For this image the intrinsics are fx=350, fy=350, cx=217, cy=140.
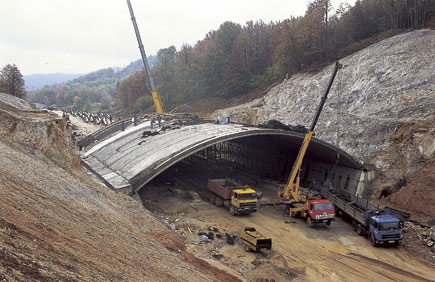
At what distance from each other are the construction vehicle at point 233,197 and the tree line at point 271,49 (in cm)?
3408

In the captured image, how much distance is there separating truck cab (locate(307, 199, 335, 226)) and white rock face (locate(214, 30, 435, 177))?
436 inches

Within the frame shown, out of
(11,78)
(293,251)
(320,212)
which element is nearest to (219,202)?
(320,212)

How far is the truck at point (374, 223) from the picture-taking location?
2105 centimetres

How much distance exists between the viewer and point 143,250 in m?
13.7

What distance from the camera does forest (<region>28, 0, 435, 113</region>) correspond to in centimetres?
5469

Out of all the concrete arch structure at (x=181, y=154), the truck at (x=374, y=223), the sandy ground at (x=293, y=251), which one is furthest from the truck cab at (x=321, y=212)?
the concrete arch structure at (x=181, y=154)

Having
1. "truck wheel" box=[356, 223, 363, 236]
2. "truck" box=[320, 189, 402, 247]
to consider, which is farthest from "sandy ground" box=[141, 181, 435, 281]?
"truck" box=[320, 189, 402, 247]

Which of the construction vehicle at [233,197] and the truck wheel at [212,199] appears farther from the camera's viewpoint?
the truck wheel at [212,199]

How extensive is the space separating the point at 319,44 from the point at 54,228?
5607cm

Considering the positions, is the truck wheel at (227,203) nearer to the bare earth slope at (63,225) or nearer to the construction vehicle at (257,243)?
the construction vehicle at (257,243)

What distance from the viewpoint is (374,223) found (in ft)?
71.0

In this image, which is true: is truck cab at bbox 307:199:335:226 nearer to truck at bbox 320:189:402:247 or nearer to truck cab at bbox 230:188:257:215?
truck at bbox 320:189:402:247

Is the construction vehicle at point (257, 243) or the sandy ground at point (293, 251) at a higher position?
the construction vehicle at point (257, 243)

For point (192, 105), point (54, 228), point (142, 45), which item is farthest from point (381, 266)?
point (192, 105)
